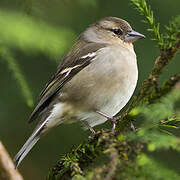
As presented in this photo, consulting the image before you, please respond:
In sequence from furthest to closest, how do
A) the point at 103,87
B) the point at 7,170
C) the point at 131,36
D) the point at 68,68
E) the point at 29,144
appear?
the point at 131,36 < the point at 68,68 < the point at 103,87 < the point at 29,144 < the point at 7,170

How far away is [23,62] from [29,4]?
1.88 metres

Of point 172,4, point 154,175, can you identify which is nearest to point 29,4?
point 172,4

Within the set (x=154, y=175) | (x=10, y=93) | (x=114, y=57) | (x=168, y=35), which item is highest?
(x=168, y=35)

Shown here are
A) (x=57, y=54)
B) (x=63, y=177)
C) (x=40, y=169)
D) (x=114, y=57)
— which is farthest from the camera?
(x=40, y=169)

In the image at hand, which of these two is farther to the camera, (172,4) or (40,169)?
(40,169)

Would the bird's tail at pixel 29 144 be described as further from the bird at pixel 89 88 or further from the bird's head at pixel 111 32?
the bird's head at pixel 111 32

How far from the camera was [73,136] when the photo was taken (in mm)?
4969

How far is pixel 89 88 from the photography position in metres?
3.87

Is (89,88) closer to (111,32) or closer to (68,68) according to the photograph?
(68,68)

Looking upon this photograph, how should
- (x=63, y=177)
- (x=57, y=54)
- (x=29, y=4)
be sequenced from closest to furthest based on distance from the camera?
1. (x=63, y=177)
2. (x=29, y=4)
3. (x=57, y=54)

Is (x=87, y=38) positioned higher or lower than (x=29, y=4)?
lower

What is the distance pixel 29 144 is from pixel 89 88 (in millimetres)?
970

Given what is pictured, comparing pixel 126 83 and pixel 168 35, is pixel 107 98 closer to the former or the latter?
pixel 126 83

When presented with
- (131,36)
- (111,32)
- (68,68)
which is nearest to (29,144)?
(68,68)
